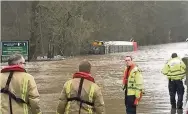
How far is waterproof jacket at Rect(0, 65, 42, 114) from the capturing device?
6.36m

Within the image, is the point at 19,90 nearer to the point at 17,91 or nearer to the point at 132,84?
the point at 17,91

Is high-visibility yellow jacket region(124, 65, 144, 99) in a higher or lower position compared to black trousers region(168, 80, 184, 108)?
higher

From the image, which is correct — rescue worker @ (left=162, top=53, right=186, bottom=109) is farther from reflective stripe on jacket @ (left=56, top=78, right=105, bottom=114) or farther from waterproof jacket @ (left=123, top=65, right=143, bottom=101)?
reflective stripe on jacket @ (left=56, top=78, right=105, bottom=114)

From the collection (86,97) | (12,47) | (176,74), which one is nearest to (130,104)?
(176,74)

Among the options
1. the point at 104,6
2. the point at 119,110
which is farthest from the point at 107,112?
the point at 104,6

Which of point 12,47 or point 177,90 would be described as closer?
point 177,90

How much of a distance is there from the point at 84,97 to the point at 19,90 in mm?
988

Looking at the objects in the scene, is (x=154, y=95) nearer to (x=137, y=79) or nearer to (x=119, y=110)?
(x=119, y=110)

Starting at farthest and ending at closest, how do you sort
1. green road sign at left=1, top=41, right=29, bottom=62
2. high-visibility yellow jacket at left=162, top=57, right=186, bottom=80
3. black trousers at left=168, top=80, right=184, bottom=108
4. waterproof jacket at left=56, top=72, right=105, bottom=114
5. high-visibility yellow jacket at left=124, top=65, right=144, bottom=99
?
green road sign at left=1, top=41, right=29, bottom=62
black trousers at left=168, top=80, right=184, bottom=108
high-visibility yellow jacket at left=162, top=57, right=186, bottom=80
high-visibility yellow jacket at left=124, top=65, right=144, bottom=99
waterproof jacket at left=56, top=72, right=105, bottom=114

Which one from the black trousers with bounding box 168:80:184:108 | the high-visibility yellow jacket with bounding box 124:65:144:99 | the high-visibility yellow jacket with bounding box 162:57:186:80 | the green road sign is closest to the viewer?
the high-visibility yellow jacket with bounding box 124:65:144:99

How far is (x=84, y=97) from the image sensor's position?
248 inches

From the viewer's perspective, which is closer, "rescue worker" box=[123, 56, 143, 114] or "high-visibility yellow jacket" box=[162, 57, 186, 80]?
"rescue worker" box=[123, 56, 143, 114]

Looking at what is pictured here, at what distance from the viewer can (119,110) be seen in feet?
42.0

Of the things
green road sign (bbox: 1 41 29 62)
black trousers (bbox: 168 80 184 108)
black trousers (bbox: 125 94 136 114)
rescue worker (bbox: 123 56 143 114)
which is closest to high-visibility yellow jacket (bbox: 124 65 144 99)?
rescue worker (bbox: 123 56 143 114)
